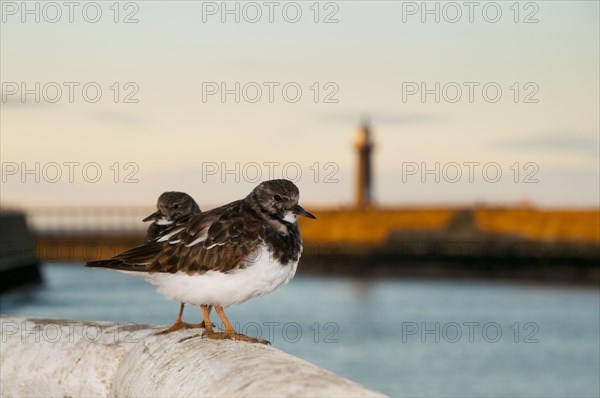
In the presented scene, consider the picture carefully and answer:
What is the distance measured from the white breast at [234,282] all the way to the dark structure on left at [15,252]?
158 feet

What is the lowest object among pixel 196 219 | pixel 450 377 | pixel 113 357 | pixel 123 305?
pixel 123 305

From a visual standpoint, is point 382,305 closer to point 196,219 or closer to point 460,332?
point 460,332

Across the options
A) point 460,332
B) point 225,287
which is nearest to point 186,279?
point 225,287

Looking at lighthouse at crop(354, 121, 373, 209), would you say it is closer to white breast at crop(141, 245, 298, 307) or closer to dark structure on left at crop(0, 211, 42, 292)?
dark structure on left at crop(0, 211, 42, 292)

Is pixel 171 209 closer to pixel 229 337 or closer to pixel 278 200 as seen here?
pixel 278 200

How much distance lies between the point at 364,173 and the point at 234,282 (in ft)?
271

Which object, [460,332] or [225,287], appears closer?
[225,287]

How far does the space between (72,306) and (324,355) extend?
2746cm

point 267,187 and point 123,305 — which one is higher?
point 267,187

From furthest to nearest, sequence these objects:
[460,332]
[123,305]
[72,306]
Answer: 1. [123,305]
2. [72,306]
3. [460,332]

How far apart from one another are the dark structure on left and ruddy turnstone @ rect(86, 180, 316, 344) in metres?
48.0

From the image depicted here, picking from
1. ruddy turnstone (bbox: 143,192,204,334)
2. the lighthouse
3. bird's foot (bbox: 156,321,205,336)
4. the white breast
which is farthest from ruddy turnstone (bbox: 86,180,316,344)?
Answer: the lighthouse

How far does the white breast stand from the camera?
6145 mm

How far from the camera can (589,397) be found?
36906mm
